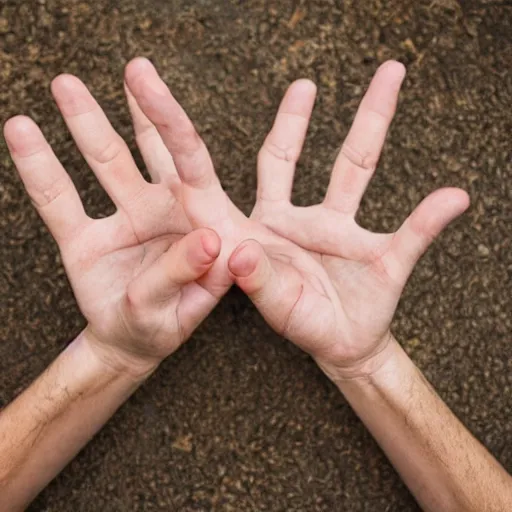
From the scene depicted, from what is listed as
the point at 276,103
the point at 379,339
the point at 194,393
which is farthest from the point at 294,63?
the point at 194,393

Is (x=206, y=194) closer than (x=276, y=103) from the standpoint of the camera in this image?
Yes

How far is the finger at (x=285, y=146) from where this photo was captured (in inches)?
67.0

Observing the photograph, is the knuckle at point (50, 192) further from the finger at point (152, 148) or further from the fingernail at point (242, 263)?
the fingernail at point (242, 263)

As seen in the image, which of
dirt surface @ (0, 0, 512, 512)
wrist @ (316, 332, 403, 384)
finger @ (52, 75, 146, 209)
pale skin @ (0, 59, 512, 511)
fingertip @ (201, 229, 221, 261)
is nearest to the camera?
fingertip @ (201, 229, 221, 261)

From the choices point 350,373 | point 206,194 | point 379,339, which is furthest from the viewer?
point 350,373

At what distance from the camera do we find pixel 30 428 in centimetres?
173

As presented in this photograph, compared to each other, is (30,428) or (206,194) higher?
(206,194)

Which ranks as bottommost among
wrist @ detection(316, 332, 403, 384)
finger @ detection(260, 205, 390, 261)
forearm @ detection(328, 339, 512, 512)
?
forearm @ detection(328, 339, 512, 512)

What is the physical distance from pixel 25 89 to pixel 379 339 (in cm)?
120

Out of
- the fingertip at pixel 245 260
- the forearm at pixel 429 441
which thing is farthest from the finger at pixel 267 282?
the forearm at pixel 429 441

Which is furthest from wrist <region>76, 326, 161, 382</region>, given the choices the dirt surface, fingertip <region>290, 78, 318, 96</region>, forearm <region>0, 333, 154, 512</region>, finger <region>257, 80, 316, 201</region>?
fingertip <region>290, 78, 318, 96</region>

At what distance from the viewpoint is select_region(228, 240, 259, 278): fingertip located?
1326 mm

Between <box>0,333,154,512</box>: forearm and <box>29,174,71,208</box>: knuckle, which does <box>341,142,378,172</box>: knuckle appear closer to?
<box>29,174,71,208</box>: knuckle

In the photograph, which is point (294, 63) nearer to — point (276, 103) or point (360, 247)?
point (276, 103)
